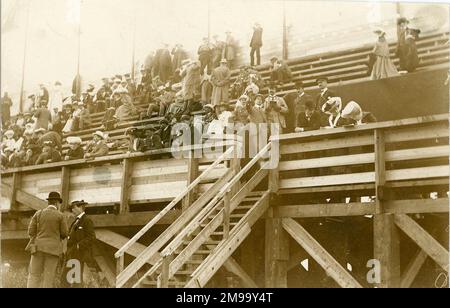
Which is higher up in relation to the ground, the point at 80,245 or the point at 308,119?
the point at 308,119

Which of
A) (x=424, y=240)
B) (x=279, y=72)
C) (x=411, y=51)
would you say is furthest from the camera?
(x=279, y=72)

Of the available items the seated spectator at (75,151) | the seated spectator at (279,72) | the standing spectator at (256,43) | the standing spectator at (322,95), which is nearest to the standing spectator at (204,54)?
the standing spectator at (256,43)

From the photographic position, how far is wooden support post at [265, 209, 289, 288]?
30.8ft

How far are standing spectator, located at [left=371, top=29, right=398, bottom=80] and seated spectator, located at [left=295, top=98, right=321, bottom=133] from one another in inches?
67.7

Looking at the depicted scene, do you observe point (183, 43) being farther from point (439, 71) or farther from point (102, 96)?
point (439, 71)

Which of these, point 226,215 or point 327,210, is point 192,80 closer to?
point 226,215

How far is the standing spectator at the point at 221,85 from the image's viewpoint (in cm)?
1195

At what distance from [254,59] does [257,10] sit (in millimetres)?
3045

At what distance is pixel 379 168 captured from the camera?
888 cm

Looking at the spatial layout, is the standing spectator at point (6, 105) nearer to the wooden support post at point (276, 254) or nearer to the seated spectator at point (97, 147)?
the seated spectator at point (97, 147)

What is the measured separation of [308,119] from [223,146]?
1327 millimetres

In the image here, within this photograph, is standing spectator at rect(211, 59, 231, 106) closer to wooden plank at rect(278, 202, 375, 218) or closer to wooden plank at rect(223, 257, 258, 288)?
wooden plank at rect(278, 202, 375, 218)

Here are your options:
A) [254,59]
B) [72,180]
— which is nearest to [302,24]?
[254,59]

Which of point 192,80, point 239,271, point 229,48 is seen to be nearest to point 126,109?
point 192,80
